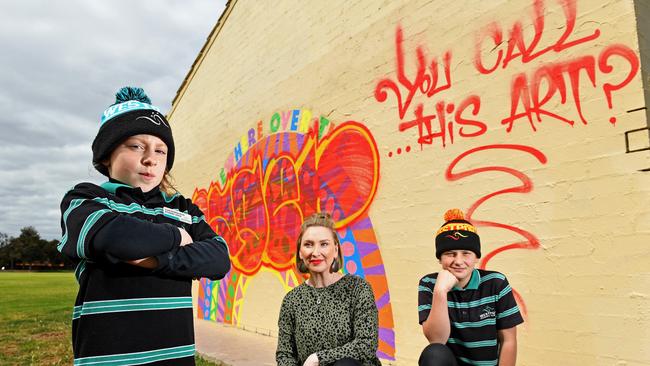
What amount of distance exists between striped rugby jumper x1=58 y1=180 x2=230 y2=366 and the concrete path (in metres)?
3.46

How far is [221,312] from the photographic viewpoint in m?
7.95

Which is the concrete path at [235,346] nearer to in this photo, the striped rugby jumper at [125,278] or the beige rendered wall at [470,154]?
the beige rendered wall at [470,154]

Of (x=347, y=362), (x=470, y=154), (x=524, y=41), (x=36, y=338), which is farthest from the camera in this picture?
(x=36, y=338)

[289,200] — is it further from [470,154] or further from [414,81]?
[470,154]

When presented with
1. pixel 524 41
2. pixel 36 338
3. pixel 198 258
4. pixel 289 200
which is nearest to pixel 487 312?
pixel 198 258

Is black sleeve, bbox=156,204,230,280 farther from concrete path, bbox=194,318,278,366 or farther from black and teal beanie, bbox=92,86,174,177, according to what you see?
concrete path, bbox=194,318,278,366

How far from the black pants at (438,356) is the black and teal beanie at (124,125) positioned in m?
1.57

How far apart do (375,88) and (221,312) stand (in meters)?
5.13

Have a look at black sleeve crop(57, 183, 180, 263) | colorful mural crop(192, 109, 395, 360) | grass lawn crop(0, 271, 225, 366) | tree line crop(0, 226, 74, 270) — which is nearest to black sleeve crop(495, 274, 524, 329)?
black sleeve crop(57, 183, 180, 263)

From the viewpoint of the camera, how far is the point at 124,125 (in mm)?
1643

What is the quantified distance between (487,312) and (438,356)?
0.36m

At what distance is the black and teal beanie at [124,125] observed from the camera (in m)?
1.64

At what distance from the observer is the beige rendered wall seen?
284cm

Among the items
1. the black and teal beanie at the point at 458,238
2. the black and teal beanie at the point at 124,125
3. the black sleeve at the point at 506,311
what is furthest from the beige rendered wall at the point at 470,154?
the black and teal beanie at the point at 124,125
